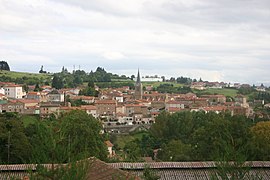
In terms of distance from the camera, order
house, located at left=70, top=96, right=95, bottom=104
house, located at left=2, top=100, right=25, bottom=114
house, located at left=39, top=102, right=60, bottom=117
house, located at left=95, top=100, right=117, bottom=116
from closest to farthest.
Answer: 1. house, located at left=39, top=102, right=60, bottom=117
2. house, located at left=2, top=100, right=25, bottom=114
3. house, located at left=95, top=100, right=117, bottom=116
4. house, located at left=70, top=96, right=95, bottom=104

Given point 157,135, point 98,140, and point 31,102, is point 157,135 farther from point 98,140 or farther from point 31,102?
point 31,102

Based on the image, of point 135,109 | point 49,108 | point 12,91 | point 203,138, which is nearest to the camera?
point 203,138

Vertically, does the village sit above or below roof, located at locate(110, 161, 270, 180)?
below

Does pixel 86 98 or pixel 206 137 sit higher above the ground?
pixel 86 98

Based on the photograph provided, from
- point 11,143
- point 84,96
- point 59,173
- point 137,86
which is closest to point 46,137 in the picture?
point 59,173

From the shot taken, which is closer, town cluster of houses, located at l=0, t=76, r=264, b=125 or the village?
the village

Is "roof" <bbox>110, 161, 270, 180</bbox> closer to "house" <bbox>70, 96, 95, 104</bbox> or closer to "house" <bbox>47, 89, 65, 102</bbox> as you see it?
"house" <bbox>70, 96, 95, 104</bbox>

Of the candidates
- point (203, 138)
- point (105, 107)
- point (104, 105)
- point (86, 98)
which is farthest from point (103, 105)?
point (203, 138)

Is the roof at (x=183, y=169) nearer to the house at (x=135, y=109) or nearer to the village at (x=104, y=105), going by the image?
the village at (x=104, y=105)

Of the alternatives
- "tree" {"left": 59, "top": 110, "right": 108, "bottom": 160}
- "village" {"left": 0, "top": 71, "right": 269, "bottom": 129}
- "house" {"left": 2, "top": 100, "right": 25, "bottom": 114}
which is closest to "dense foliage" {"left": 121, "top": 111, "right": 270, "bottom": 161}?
"tree" {"left": 59, "top": 110, "right": 108, "bottom": 160}

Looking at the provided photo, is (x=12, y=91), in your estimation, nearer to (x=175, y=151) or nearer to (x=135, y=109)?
(x=135, y=109)

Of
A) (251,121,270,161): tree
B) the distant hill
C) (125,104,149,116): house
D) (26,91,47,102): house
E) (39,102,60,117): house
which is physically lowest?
(125,104,149,116): house

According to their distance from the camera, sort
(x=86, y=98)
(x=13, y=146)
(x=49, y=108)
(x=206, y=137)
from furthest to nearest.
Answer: (x=86, y=98), (x=49, y=108), (x=206, y=137), (x=13, y=146)

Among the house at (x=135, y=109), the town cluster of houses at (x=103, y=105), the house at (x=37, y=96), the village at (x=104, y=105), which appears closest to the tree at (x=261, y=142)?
the village at (x=104, y=105)
